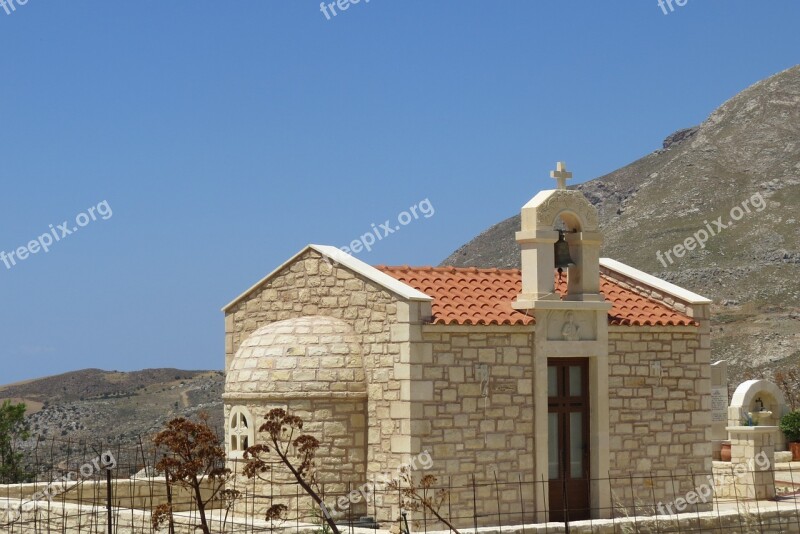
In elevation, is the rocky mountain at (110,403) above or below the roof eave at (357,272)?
below

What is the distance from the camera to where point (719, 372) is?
2614 centimetres

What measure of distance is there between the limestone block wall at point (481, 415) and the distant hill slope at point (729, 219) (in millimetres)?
41829

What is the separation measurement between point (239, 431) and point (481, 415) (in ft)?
12.1

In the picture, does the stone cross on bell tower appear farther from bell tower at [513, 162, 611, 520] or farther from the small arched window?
the small arched window

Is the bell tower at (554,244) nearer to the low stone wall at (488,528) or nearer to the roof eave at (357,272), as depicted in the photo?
the roof eave at (357,272)

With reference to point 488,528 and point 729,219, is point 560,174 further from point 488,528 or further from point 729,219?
point 729,219

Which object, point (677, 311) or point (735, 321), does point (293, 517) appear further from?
point (735, 321)

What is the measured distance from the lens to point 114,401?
168 feet

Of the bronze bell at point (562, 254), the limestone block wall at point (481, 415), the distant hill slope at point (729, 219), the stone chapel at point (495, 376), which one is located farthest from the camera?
the distant hill slope at point (729, 219)

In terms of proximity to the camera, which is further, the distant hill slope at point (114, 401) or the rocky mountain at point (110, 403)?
the distant hill slope at point (114, 401)

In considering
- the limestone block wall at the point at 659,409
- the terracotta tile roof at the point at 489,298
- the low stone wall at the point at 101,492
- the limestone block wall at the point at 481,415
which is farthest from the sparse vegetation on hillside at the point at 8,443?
the limestone block wall at the point at 659,409

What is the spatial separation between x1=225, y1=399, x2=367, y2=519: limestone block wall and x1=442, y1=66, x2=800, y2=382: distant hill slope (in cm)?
4268

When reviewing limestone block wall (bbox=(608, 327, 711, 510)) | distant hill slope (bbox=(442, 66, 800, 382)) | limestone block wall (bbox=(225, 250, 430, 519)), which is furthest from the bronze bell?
distant hill slope (bbox=(442, 66, 800, 382))

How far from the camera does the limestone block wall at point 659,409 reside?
18.0 m
